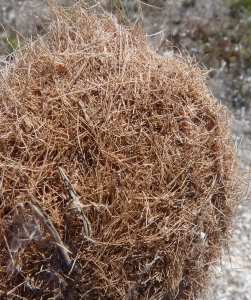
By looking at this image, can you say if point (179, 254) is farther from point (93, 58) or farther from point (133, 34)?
point (133, 34)

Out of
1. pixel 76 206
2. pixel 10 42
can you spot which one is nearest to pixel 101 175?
pixel 76 206

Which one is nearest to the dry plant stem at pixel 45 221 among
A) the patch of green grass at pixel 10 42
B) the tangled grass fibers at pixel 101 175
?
the tangled grass fibers at pixel 101 175

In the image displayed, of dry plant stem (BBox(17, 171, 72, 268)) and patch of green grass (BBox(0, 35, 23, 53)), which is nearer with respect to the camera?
dry plant stem (BBox(17, 171, 72, 268))

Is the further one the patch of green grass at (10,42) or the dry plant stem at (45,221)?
the patch of green grass at (10,42)

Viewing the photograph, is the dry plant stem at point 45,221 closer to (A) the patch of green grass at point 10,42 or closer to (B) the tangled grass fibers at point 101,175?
(B) the tangled grass fibers at point 101,175

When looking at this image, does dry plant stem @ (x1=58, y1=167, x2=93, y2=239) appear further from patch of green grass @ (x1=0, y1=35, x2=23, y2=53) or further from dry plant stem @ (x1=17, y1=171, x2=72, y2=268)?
patch of green grass @ (x1=0, y1=35, x2=23, y2=53)

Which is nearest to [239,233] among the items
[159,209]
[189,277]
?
[189,277]

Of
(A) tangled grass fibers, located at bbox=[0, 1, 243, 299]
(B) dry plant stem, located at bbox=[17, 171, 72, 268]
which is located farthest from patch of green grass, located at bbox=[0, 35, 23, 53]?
(B) dry plant stem, located at bbox=[17, 171, 72, 268]

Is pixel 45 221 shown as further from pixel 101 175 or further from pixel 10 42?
pixel 10 42
